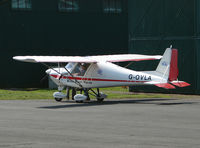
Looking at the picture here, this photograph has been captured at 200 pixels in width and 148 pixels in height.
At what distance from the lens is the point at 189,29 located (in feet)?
103

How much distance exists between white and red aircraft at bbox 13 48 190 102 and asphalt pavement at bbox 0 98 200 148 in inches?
113

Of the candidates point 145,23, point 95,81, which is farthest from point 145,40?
point 95,81

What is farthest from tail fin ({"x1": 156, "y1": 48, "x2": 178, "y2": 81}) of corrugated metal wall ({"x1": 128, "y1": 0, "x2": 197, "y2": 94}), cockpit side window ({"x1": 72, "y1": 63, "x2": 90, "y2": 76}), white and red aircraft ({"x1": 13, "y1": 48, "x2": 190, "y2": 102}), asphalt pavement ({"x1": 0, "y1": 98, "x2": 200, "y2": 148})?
corrugated metal wall ({"x1": 128, "y1": 0, "x2": 197, "y2": 94})

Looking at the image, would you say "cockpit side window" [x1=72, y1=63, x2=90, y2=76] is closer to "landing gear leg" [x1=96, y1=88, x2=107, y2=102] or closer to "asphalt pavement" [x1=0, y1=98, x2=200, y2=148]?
"landing gear leg" [x1=96, y1=88, x2=107, y2=102]

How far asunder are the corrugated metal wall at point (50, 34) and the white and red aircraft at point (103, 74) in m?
15.3

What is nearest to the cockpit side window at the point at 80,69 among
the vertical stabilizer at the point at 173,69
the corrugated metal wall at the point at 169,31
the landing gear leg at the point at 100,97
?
the landing gear leg at the point at 100,97

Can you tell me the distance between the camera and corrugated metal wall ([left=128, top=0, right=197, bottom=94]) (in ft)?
102

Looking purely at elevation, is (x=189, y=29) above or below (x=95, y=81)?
above

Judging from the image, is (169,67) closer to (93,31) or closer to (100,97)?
(100,97)

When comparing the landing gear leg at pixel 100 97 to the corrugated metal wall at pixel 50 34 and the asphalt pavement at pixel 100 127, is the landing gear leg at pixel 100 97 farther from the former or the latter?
the corrugated metal wall at pixel 50 34

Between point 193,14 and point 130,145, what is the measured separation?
2086 centimetres

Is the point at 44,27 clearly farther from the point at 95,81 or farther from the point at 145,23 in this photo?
the point at 95,81

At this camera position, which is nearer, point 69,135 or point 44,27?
point 69,135

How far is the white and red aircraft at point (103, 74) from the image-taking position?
2392 centimetres
